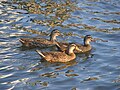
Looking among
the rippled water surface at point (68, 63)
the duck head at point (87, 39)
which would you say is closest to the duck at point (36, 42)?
the rippled water surface at point (68, 63)

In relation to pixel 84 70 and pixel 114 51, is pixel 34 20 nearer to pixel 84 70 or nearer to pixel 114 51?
pixel 114 51

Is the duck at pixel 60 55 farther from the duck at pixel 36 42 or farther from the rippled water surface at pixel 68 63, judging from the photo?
the duck at pixel 36 42

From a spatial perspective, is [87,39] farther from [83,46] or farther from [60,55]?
[60,55]

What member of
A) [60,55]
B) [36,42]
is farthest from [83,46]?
[36,42]

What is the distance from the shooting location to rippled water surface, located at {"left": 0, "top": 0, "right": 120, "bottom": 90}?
16047 millimetres

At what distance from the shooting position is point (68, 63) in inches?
742

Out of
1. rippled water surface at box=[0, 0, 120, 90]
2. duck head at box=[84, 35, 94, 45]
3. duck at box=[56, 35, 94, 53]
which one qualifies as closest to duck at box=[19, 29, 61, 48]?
rippled water surface at box=[0, 0, 120, 90]

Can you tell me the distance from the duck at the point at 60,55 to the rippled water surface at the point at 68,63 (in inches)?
10.4

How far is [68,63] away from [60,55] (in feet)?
1.60

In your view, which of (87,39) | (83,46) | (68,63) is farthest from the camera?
(87,39)

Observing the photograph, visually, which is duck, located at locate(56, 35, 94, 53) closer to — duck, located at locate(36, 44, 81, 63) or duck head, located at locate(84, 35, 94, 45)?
duck head, located at locate(84, 35, 94, 45)

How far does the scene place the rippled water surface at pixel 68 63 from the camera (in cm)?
1605

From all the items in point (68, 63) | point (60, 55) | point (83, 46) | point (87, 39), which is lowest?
point (68, 63)

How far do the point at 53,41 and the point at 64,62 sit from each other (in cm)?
268
